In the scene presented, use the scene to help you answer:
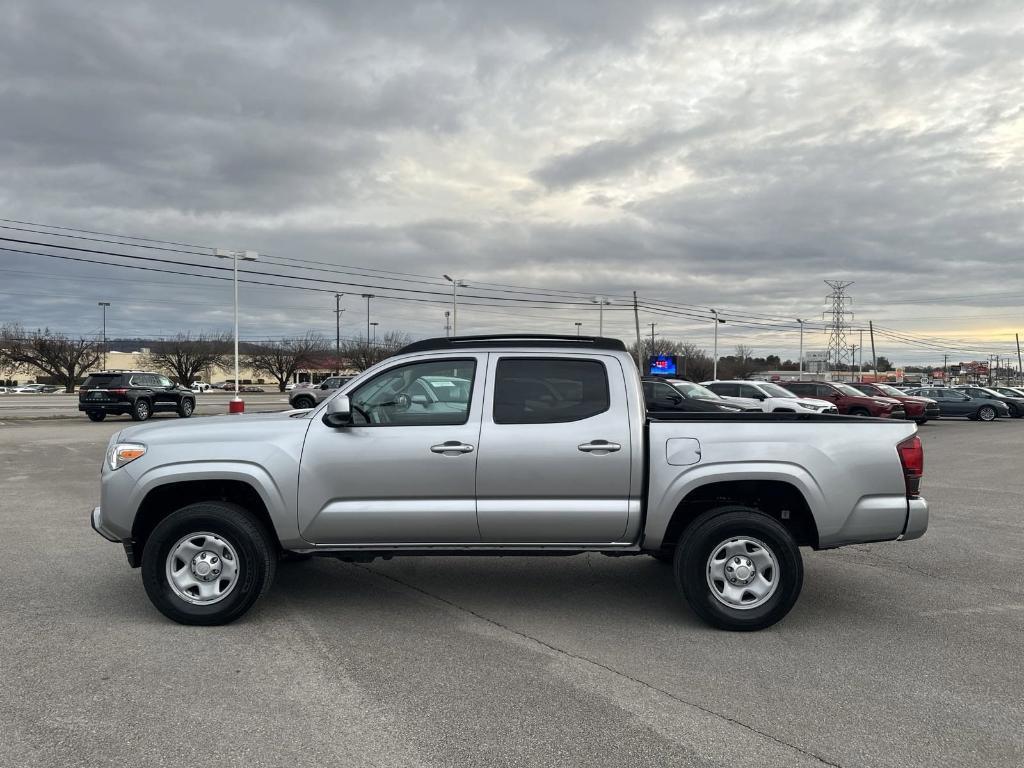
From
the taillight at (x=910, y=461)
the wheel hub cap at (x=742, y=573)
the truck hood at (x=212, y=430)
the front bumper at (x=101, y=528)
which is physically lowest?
the wheel hub cap at (x=742, y=573)

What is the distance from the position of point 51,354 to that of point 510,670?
8268 cm

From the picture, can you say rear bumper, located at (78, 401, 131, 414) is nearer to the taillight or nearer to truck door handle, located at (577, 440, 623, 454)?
truck door handle, located at (577, 440, 623, 454)

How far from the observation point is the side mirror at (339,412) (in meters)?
4.88

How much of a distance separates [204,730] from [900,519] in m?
4.13

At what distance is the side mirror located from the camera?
4875 millimetres

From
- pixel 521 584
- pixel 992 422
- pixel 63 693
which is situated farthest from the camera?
pixel 992 422

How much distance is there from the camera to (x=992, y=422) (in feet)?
105

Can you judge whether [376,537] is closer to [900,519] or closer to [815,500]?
[815,500]

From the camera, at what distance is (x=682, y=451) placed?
16.3 ft

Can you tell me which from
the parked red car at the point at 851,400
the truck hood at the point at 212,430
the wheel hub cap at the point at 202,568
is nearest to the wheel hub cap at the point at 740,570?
the truck hood at the point at 212,430

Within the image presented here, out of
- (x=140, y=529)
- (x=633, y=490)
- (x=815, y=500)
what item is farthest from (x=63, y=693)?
(x=815, y=500)

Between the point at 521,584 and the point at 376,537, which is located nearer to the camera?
the point at 376,537

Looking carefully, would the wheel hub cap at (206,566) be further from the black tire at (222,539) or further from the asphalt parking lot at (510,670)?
the asphalt parking lot at (510,670)

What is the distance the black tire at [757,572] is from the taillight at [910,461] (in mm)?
865
